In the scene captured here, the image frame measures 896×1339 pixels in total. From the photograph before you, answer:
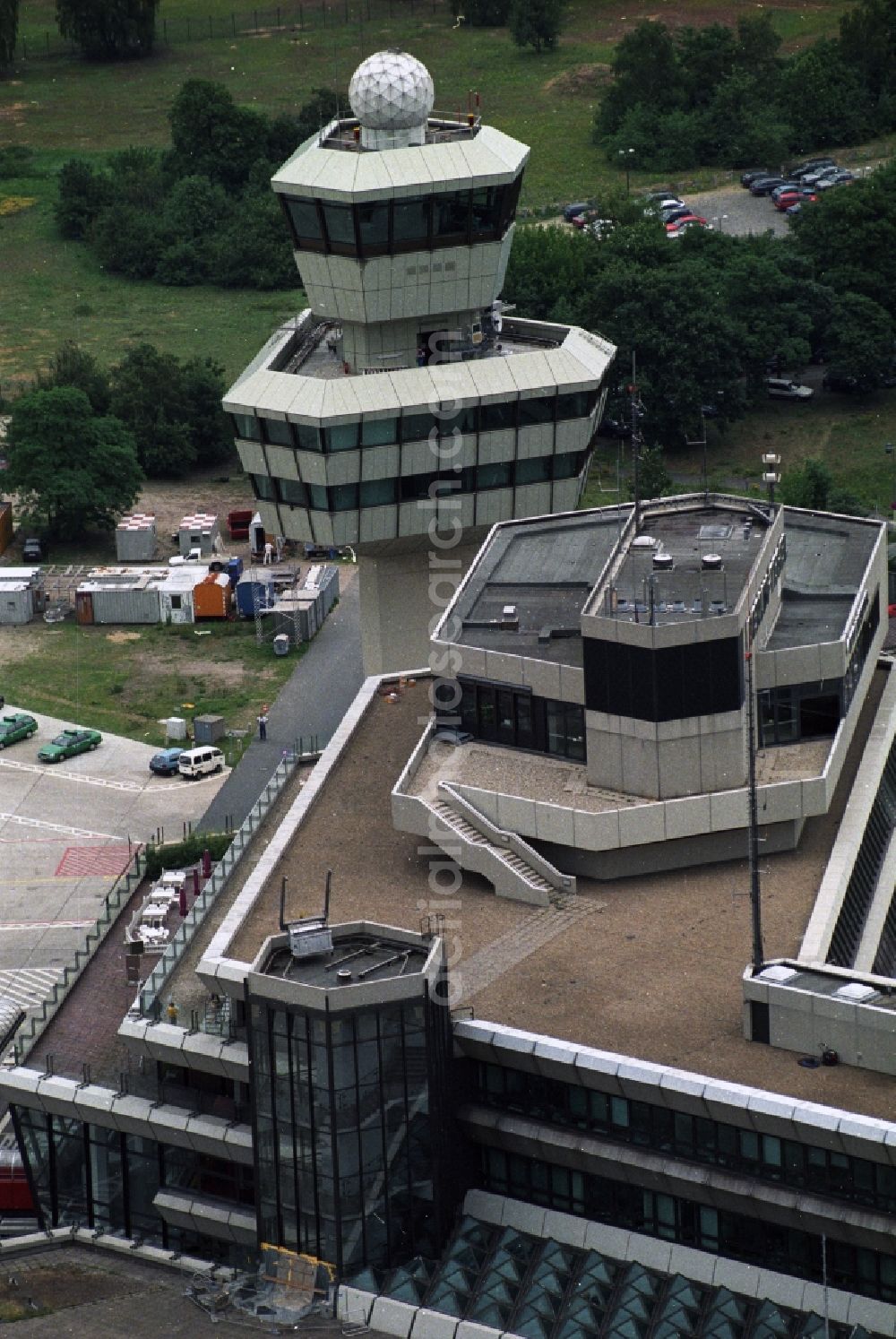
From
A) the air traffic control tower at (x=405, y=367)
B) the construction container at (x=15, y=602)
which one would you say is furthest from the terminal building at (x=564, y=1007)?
the construction container at (x=15, y=602)

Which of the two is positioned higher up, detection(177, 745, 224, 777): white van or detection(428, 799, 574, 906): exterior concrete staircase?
detection(428, 799, 574, 906): exterior concrete staircase

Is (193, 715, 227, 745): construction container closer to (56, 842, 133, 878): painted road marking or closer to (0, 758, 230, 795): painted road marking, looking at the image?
(0, 758, 230, 795): painted road marking

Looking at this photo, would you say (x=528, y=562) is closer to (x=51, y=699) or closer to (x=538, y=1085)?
(x=538, y=1085)

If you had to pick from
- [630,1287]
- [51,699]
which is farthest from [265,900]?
[51,699]

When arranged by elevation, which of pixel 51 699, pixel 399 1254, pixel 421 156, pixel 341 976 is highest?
pixel 421 156

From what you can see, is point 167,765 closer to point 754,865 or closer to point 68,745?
point 68,745

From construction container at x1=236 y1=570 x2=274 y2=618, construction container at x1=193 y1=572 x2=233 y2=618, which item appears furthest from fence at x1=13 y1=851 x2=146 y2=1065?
construction container at x1=193 y1=572 x2=233 y2=618
